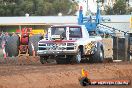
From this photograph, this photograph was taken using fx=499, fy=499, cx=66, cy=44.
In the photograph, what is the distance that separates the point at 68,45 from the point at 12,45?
8.28 m

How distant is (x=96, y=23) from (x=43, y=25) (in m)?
37.3

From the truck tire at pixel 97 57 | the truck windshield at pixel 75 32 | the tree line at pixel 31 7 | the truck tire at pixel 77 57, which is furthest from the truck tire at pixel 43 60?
the tree line at pixel 31 7

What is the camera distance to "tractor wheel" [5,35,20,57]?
29284 mm

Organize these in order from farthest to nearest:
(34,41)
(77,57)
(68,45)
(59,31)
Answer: (34,41)
(59,31)
(77,57)
(68,45)

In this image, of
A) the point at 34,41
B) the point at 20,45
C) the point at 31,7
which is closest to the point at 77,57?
the point at 34,41

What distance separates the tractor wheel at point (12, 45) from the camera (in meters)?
29.3

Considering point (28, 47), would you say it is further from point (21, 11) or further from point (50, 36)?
point (21, 11)

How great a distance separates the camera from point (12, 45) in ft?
96.3

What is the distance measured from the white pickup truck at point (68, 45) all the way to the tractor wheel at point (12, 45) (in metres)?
6.44

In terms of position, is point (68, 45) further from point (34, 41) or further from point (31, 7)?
point (31, 7)

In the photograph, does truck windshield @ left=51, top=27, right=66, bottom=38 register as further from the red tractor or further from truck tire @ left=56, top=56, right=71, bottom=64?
the red tractor

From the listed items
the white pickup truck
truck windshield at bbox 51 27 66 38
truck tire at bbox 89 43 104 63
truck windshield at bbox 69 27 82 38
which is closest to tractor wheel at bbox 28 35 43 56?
truck tire at bbox 89 43 104 63

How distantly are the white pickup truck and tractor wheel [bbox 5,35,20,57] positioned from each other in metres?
6.44

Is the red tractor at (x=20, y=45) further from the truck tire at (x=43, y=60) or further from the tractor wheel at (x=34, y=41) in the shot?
the truck tire at (x=43, y=60)
